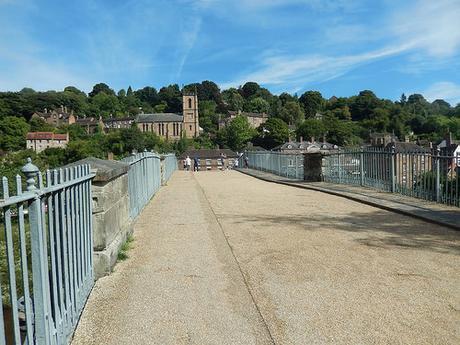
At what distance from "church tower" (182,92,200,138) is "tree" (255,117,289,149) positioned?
26.6 meters

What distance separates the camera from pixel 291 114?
141500 millimetres

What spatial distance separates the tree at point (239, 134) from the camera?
120 metres

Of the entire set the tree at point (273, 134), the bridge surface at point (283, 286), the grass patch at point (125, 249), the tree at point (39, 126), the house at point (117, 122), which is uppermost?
the house at point (117, 122)

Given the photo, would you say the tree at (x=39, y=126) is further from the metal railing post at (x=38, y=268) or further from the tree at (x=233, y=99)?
the metal railing post at (x=38, y=268)

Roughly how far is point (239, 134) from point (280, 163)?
9519 centimetres

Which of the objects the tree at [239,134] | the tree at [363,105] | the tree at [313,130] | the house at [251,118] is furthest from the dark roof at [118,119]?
the tree at [363,105]

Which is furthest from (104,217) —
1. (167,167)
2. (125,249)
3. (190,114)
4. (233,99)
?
(233,99)

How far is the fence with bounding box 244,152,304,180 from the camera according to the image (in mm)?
22156

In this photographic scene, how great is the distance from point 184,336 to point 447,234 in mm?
5414

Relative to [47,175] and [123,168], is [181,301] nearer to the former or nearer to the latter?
[47,175]

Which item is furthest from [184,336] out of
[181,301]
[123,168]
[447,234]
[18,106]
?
[18,106]

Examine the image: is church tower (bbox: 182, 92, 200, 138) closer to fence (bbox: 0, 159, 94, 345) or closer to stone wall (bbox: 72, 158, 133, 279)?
stone wall (bbox: 72, 158, 133, 279)

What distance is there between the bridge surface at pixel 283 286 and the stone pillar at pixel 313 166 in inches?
418

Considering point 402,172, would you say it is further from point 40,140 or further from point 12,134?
point 40,140
